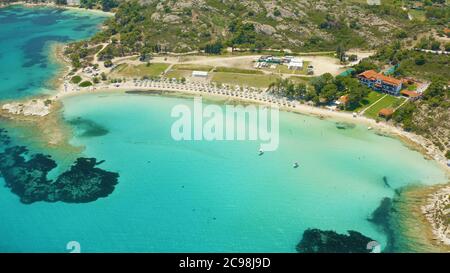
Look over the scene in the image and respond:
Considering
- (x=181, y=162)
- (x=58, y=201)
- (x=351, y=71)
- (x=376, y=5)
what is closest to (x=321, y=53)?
(x=351, y=71)

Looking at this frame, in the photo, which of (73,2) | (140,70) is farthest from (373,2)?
(73,2)

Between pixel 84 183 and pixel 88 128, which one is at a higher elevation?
pixel 88 128

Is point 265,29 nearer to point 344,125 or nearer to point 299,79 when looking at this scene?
point 299,79

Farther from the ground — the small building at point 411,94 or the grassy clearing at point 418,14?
the grassy clearing at point 418,14

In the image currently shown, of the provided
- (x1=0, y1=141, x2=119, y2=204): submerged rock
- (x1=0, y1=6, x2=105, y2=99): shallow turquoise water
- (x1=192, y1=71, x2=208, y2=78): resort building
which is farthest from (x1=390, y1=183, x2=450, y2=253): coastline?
(x1=0, y1=6, x2=105, y2=99): shallow turquoise water

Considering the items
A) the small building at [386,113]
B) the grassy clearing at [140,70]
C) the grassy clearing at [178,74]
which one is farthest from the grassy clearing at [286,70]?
the grassy clearing at [140,70]

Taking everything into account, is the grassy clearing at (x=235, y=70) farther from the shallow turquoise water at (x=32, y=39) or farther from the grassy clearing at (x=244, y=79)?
the shallow turquoise water at (x=32, y=39)
